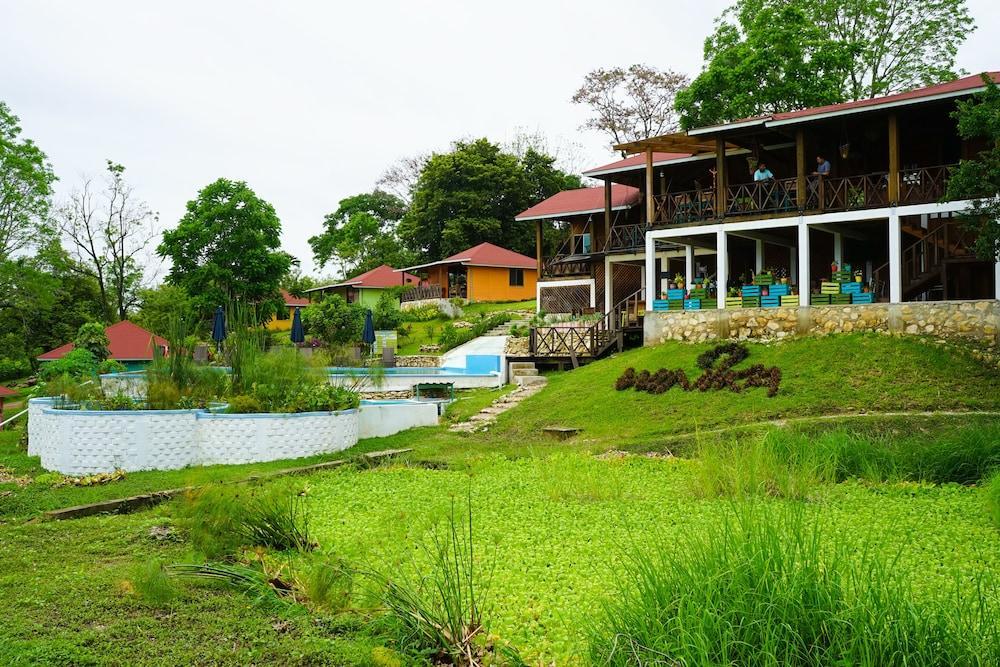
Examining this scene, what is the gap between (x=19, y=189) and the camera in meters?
35.3

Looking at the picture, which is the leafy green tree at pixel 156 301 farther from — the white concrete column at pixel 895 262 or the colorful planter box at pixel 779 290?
the white concrete column at pixel 895 262

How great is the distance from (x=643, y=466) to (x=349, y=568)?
665 cm

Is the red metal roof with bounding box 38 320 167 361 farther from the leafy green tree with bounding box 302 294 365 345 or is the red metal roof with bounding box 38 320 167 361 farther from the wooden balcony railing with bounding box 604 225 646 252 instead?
the wooden balcony railing with bounding box 604 225 646 252

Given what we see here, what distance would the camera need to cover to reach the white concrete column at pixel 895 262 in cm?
1903

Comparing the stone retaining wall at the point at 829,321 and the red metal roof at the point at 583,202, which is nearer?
the stone retaining wall at the point at 829,321

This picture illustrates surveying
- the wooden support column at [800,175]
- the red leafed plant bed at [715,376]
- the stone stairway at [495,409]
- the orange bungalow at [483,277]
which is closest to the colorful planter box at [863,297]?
the wooden support column at [800,175]

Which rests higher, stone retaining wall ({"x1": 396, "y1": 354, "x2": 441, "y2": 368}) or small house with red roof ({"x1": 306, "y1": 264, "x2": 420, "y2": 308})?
small house with red roof ({"x1": 306, "y1": 264, "x2": 420, "y2": 308})

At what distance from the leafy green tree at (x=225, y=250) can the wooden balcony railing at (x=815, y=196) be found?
70.7 feet

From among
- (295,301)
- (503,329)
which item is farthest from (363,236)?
(503,329)

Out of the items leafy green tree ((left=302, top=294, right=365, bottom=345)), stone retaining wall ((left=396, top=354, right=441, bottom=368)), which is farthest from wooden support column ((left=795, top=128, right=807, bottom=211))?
leafy green tree ((left=302, top=294, right=365, bottom=345))

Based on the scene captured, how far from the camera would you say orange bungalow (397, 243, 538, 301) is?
1753 inches

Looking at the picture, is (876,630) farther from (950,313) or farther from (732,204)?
(732,204)

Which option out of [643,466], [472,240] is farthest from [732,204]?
[472,240]

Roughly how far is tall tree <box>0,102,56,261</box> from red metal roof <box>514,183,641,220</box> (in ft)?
66.4
